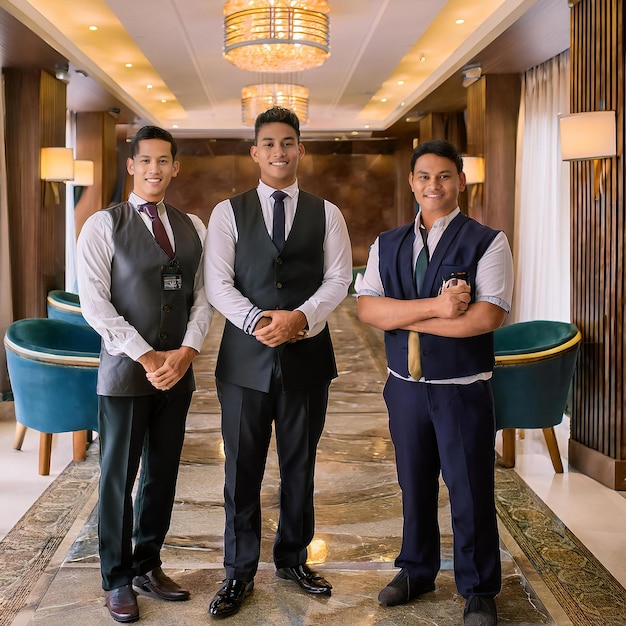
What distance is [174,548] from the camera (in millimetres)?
3729

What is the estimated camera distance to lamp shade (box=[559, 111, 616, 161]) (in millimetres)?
4727

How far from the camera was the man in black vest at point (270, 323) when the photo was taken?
9.70 ft

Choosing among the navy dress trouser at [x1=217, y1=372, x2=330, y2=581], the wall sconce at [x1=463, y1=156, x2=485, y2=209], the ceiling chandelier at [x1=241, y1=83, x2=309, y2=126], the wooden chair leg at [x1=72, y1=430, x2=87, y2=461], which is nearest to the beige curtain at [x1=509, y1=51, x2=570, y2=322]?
the wall sconce at [x1=463, y1=156, x2=485, y2=209]

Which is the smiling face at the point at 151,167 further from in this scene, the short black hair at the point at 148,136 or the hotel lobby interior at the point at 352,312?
the hotel lobby interior at the point at 352,312

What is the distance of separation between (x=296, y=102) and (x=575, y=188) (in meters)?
6.08

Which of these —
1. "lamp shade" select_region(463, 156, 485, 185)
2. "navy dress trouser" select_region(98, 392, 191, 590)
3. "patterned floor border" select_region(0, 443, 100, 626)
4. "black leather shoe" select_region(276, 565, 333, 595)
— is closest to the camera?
"navy dress trouser" select_region(98, 392, 191, 590)

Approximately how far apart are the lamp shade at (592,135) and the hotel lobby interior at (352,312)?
17mm

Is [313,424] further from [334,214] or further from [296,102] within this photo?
[296,102]

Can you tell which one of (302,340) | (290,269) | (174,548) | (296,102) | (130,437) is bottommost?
(174,548)

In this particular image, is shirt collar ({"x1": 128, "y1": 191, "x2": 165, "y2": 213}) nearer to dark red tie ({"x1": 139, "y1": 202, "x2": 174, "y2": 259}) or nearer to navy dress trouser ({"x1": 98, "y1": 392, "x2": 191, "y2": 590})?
dark red tie ({"x1": 139, "y1": 202, "x2": 174, "y2": 259})

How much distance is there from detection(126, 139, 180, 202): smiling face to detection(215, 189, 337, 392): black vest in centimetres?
27

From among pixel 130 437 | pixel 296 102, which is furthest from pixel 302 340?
pixel 296 102

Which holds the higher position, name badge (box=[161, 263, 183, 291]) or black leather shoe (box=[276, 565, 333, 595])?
name badge (box=[161, 263, 183, 291])

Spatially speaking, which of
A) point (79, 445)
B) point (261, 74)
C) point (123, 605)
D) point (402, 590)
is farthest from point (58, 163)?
point (402, 590)
